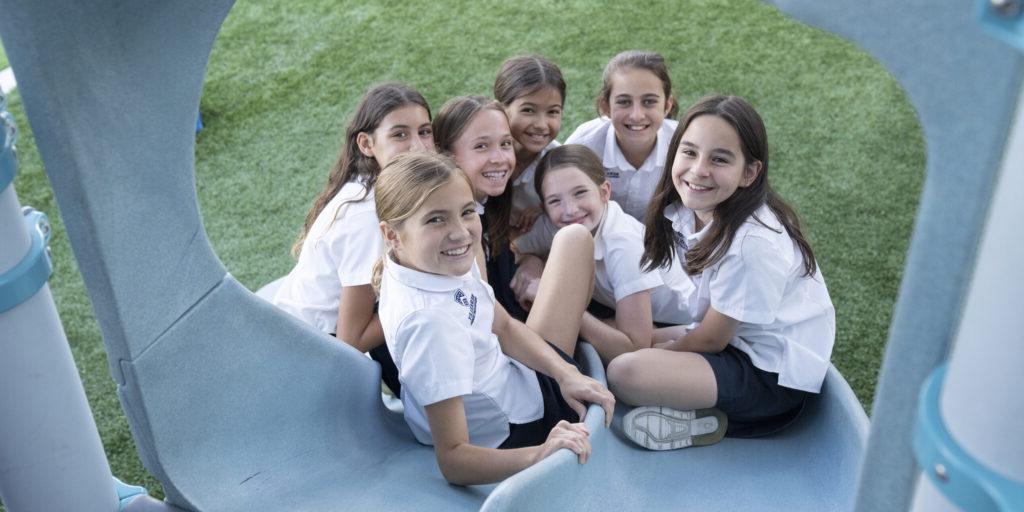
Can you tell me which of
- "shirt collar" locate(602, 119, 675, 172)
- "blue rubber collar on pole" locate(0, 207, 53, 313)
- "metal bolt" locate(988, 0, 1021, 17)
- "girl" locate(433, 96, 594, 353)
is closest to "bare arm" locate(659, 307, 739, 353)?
"girl" locate(433, 96, 594, 353)

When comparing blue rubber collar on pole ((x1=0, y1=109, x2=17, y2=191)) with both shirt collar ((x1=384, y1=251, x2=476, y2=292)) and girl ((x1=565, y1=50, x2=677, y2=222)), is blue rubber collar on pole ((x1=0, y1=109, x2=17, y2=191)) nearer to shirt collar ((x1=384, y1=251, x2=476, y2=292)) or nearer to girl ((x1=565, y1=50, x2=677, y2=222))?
shirt collar ((x1=384, y1=251, x2=476, y2=292))

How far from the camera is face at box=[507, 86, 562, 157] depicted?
2264 millimetres

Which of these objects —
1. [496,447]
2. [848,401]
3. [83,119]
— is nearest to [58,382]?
[83,119]

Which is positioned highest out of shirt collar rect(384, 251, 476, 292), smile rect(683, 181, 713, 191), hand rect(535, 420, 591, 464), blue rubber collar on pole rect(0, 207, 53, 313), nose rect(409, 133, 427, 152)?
blue rubber collar on pole rect(0, 207, 53, 313)

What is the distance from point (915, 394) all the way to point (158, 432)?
43.9 inches

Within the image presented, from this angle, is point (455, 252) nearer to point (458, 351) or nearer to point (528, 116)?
point (458, 351)

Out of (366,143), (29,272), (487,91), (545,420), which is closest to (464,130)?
(366,143)

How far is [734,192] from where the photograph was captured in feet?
6.18

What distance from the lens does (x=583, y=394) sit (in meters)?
1.69

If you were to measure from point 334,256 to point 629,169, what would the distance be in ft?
2.44

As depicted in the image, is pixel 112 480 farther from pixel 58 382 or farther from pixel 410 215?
pixel 410 215

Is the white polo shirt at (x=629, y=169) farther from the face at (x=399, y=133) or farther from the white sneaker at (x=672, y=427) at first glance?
the white sneaker at (x=672, y=427)

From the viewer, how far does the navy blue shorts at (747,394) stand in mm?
1854

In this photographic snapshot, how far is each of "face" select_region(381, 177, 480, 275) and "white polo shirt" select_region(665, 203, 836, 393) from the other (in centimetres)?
48
